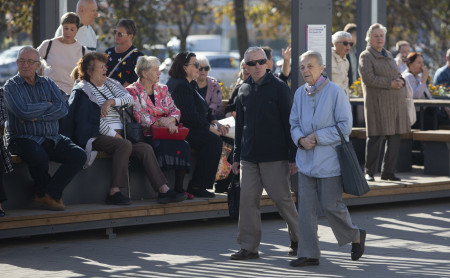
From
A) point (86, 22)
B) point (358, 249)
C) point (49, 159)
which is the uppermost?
point (86, 22)

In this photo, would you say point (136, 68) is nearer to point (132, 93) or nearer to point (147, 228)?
point (132, 93)

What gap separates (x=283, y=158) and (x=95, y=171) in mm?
2600

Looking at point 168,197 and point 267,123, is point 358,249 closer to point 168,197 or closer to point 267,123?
point 267,123

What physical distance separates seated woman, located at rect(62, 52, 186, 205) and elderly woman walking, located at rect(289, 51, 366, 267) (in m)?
2.33

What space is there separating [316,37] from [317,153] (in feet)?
10.5

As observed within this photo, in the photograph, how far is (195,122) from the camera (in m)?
11.0

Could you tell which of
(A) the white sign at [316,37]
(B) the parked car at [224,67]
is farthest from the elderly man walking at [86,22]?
(B) the parked car at [224,67]

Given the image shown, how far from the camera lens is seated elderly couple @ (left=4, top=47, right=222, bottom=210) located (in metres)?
9.80

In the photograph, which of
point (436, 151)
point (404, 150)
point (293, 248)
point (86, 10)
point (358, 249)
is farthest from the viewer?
point (404, 150)

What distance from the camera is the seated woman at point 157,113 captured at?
34.9ft

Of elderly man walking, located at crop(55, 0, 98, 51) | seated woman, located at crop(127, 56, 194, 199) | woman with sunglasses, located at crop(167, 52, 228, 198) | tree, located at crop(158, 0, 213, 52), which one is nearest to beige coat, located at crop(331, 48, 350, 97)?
woman with sunglasses, located at crop(167, 52, 228, 198)

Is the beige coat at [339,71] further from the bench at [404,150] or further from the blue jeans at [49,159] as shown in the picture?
the blue jeans at [49,159]

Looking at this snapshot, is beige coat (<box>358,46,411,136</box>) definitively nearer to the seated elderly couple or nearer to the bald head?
the seated elderly couple

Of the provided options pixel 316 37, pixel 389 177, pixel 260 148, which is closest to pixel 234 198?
pixel 260 148
